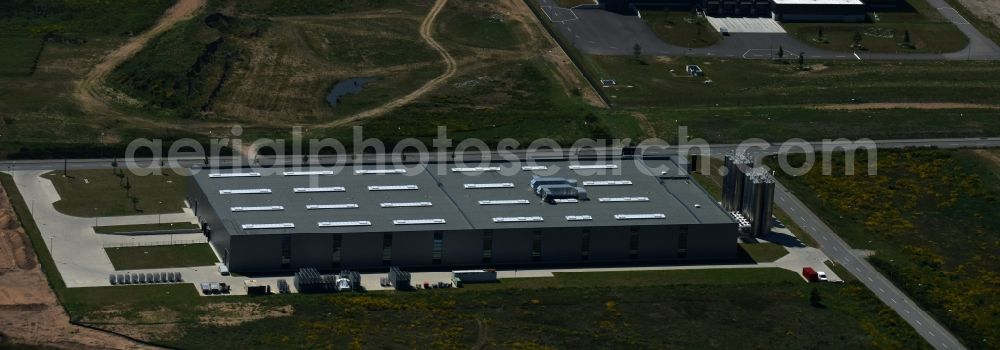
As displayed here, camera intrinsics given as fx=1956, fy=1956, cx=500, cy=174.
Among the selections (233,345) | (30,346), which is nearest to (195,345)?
(233,345)

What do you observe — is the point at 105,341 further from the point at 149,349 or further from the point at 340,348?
the point at 340,348

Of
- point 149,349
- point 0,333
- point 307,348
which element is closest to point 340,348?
point 307,348

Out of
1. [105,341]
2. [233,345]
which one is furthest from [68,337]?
[233,345]

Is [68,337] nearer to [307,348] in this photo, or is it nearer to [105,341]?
[105,341]

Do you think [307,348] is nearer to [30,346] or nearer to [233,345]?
[233,345]

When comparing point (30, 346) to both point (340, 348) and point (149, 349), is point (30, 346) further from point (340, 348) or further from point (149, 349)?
point (340, 348)

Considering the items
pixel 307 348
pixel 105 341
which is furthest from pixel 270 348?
pixel 105 341
